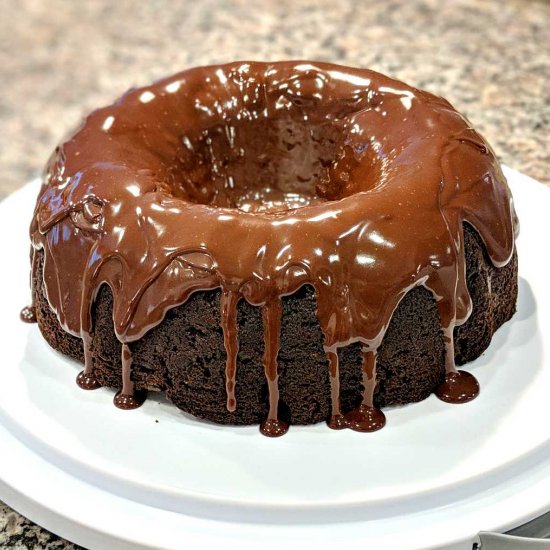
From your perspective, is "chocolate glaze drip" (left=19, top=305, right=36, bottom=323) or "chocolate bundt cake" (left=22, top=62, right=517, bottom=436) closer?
"chocolate bundt cake" (left=22, top=62, right=517, bottom=436)

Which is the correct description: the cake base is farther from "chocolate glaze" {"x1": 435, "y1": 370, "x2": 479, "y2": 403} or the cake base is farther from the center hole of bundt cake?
the center hole of bundt cake

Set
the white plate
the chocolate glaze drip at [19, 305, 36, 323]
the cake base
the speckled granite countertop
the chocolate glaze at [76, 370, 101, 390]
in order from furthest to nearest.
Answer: the speckled granite countertop → the chocolate glaze drip at [19, 305, 36, 323] → the chocolate glaze at [76, 370, 101, 390] → the cake base → the white plate

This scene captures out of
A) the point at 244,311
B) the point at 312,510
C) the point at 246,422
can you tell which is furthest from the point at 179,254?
the point at 312,510

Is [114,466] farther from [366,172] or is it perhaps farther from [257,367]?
[366,172]

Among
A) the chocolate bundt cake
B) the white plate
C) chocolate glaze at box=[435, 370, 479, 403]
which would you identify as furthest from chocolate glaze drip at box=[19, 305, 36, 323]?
chocolate glaze at box=[435, 370, 479, 403]

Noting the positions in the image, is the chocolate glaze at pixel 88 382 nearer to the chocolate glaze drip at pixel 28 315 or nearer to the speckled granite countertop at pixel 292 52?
the chocolate glaze drip at pixel 28 315

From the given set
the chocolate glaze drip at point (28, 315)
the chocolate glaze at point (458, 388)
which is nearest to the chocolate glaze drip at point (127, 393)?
the chocolate glaze drip at point (28, 315)
